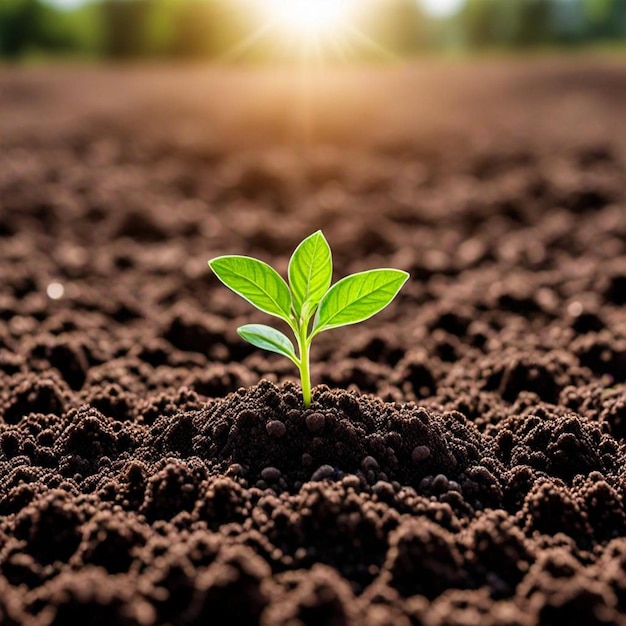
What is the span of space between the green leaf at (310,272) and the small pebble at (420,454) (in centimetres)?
41

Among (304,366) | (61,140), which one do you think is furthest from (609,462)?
(61,140)

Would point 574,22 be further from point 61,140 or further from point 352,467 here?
point 352,467

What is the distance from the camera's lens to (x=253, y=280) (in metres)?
1.85

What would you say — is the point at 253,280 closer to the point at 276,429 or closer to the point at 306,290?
the point at 306,290

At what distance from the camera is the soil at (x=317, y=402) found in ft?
4.94

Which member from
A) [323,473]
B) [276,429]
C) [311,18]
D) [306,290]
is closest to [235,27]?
[311,18]

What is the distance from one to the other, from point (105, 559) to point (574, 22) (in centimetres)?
3263

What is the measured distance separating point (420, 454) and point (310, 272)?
19.6 inches

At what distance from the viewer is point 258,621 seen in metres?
1.40

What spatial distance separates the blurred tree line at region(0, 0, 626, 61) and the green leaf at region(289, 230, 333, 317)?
2043cm

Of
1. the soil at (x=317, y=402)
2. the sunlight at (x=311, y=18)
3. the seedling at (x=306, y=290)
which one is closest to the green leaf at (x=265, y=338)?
the seedling at (x=306, y=290)

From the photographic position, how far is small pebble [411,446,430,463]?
183 centimetres

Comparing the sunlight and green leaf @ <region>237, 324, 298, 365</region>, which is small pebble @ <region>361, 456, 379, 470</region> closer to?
green leaf @ <region>237, 324, 298, 365</region>

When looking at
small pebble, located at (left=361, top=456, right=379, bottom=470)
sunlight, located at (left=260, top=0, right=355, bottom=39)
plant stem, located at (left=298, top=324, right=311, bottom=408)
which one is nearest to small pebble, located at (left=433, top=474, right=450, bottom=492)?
small pebble, located at (left=361, top=456, right=379, bottom=470)
